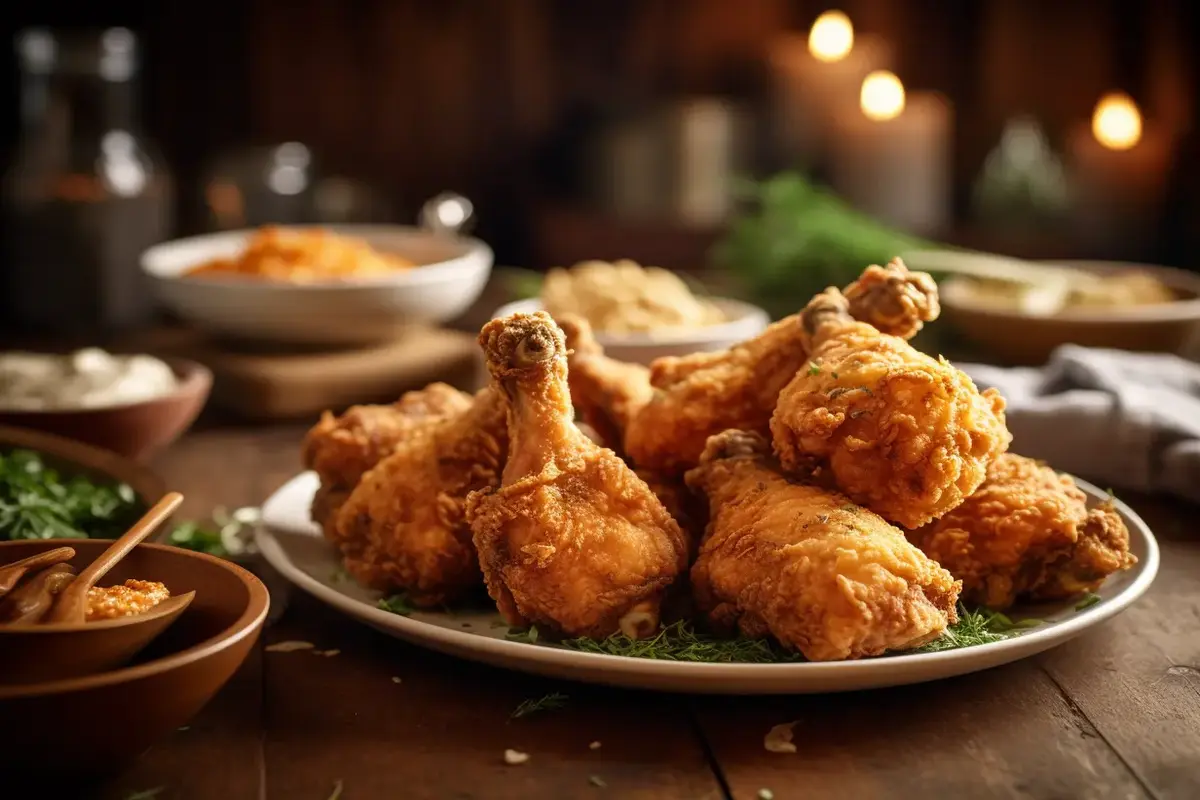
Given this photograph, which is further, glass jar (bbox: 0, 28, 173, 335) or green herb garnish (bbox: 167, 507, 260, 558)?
glass jar (bbox: 0, 28, 173, 335)

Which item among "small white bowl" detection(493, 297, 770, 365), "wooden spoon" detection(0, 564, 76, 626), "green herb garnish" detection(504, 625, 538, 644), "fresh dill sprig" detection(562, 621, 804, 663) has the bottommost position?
"green herb garnish" detection(504, 625, 538, 644)

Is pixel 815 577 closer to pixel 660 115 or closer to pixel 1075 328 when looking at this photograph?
pixel 1075 328

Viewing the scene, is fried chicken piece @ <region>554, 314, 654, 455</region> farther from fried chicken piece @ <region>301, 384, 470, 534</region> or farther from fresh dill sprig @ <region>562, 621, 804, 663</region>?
fresh dill sprig @ <region>562, 621, 804, 663</region>

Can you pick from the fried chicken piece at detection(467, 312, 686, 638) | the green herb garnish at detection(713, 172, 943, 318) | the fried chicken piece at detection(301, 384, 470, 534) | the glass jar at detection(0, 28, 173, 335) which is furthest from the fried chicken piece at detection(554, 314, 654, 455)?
the glass jar at detection(0, 28, 173, 335)

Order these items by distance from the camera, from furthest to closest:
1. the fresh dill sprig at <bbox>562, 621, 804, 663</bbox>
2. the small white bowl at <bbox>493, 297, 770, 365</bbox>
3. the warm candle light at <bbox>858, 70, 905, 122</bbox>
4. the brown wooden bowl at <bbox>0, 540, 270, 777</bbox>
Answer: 1. the warm candle light at <bbox>858, 70, 905, 122</bbox>
2. the small white bowl at <bbox>493, 297, 770, 365</bbox>
3. the fresh dill sprig at <bbox>562, 621, 804, 663</bbox>
4. the brown wooden bowl at <bbox>0, 540, 270, 777</bbox>

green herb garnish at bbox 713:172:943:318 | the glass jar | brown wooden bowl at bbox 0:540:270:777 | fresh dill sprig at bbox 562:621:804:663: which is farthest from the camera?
the glass jar

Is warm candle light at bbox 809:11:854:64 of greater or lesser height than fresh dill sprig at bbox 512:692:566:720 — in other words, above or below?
above

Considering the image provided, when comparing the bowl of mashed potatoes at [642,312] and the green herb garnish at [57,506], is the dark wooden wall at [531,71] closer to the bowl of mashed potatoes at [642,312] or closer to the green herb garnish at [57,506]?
the bowl of mashed potatoes at [642,312]

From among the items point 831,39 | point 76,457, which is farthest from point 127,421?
point 831,39
